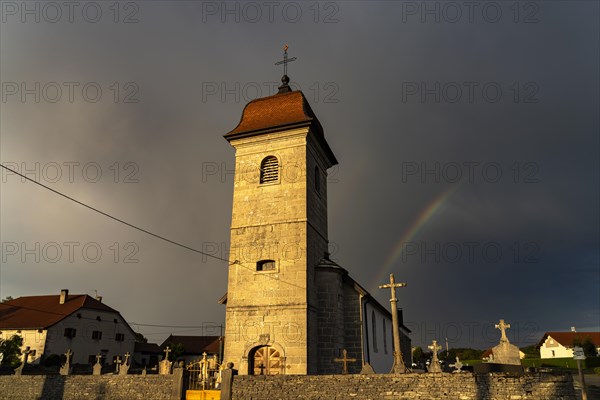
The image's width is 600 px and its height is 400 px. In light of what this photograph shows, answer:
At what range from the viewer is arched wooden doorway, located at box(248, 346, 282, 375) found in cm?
1828

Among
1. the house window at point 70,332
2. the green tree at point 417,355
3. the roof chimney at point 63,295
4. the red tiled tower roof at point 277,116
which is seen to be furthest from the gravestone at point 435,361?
the green tree at point 417,355

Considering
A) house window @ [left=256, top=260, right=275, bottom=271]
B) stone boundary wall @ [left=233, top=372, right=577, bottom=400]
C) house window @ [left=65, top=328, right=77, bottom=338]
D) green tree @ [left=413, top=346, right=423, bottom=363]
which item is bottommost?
green tree @ [left=413, top=346, right=423, bottom=363]

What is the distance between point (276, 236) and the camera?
20.3m

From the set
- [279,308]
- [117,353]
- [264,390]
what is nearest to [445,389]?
[264,390]

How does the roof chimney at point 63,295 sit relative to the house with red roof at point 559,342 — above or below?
above

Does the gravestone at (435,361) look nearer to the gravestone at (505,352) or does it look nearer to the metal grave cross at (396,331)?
the metal grave cross at (396,331)

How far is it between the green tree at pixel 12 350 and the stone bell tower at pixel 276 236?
25.8 m

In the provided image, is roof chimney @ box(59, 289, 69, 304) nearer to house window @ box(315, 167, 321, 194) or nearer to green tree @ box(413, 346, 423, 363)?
house window @ box(315, 167, 321, 194)

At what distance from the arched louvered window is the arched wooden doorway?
8.43 metres

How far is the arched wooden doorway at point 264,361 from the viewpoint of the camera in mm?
18281

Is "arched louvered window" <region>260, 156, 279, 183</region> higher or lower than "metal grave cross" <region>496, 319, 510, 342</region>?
higher

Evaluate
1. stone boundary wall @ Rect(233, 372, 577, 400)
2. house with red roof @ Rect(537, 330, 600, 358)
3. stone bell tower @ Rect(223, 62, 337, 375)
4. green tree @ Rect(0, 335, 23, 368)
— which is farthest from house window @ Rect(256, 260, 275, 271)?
house with red roof @ Rect(537, 330, 600, 358)

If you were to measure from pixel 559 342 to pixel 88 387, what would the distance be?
76.1 metres

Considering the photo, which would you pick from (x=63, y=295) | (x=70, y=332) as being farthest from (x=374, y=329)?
(x=63, y=295)
